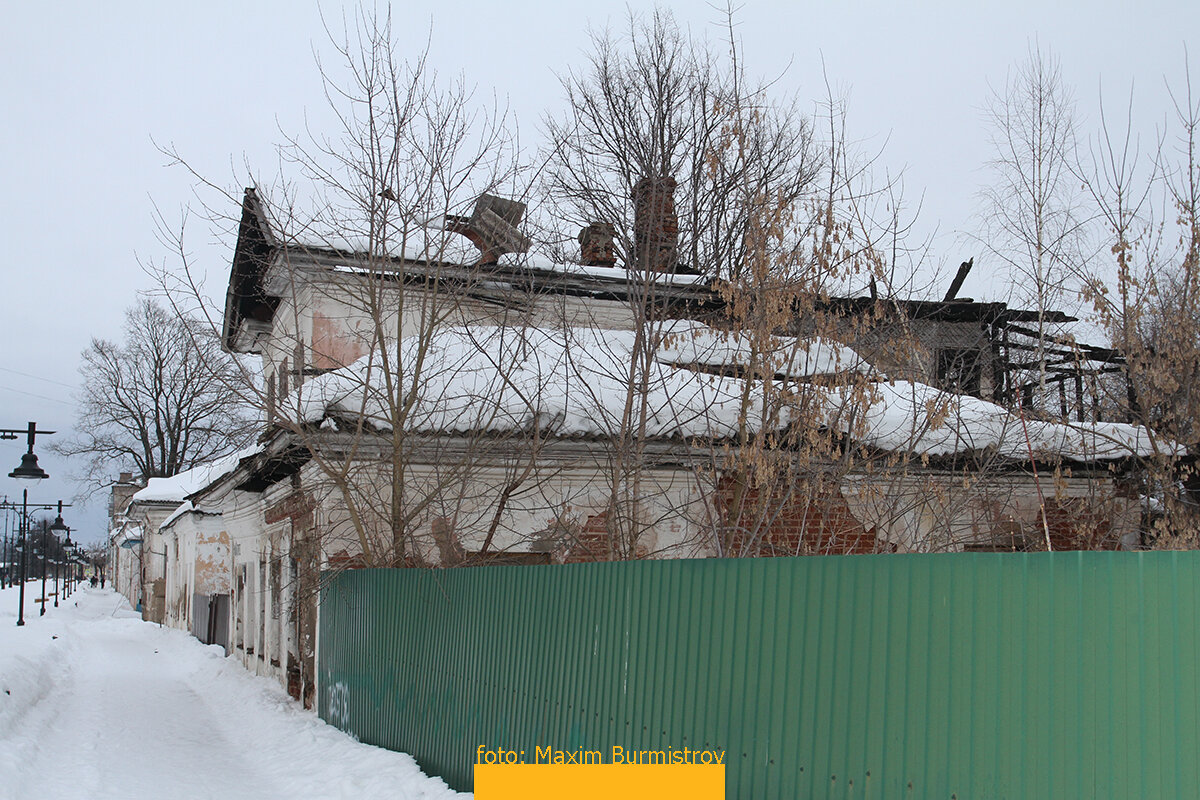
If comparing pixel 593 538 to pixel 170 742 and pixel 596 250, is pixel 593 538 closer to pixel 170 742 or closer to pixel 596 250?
pixel 170 742

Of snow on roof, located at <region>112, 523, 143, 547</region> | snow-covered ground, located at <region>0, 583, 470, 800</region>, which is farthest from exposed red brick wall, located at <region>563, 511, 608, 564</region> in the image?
snow on roof, located at <region>112, 523, 143, 547</region>

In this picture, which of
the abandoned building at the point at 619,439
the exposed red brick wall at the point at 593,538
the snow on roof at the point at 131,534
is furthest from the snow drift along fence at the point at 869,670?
the snow on roof at the point at 131,534

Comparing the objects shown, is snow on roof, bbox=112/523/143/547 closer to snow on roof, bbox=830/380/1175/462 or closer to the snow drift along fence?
snow on roof, bbox=830/380/1175/462

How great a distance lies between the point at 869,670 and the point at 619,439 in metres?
5.61

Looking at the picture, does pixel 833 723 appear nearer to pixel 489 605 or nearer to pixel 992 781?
pixel 992 781

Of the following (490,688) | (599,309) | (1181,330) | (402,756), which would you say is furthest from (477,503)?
(1181,330)

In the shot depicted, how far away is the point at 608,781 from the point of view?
212 inches

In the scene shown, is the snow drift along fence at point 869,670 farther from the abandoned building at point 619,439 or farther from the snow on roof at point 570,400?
the snow on roof at point 570,400

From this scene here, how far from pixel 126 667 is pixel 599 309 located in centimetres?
1169

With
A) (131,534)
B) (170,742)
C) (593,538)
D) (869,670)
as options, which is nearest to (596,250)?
(593,538)

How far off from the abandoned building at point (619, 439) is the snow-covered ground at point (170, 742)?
138cm

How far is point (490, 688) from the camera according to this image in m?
7.27

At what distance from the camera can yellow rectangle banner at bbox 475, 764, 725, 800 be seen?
487 cm

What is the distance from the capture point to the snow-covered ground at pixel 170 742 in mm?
8273
